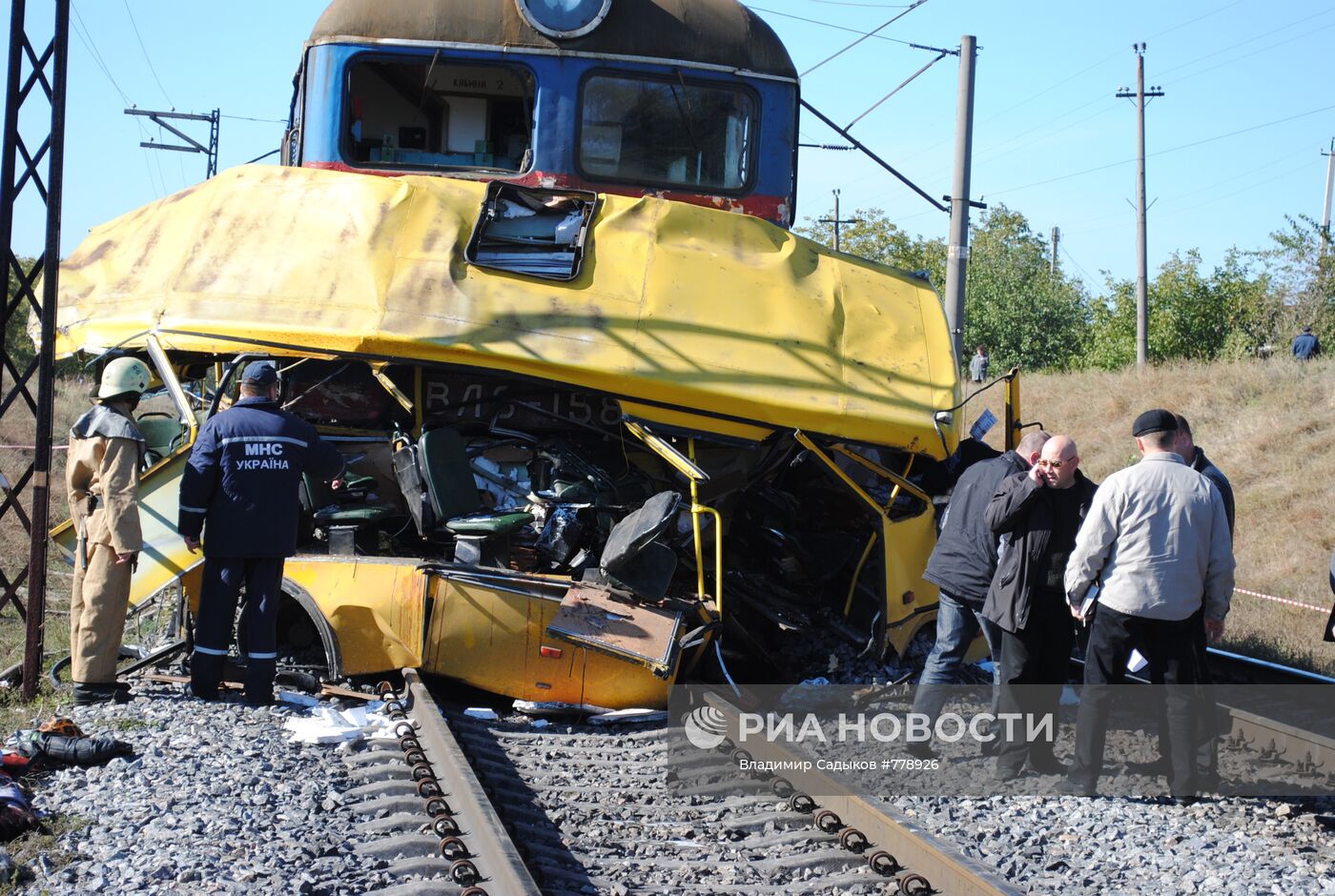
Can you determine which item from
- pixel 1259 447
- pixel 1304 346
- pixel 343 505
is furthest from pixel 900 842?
pixel 1304 346

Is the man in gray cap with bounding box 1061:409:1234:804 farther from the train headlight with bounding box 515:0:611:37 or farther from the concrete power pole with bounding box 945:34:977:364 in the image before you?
the concrete power pole with bounding box 945:34:977:364

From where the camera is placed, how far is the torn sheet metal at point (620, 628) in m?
5.99

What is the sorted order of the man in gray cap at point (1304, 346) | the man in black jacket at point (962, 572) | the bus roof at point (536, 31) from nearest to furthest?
1. the man in black jacket at point (962, 572)
2. the bus roof at point (536, 31)
3. the man in gray cap at point (1304, 346)

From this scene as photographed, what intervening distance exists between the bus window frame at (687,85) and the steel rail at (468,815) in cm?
382

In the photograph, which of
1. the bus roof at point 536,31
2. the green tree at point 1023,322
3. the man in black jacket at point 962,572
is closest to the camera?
the man in black jacket at point 962,572

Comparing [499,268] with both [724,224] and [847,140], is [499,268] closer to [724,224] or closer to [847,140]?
[724,224]

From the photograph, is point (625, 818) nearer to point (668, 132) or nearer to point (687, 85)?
point (668, 132)

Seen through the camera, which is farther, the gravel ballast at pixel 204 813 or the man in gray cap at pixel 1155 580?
the man in gray cap at pixel 1155 580

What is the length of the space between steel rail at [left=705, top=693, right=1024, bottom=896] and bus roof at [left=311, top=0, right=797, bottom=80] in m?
4.79

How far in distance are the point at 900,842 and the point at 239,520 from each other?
3.62 metres

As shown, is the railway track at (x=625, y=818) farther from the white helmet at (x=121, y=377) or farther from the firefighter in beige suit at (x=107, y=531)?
the white helmet at (x=121, y=377)

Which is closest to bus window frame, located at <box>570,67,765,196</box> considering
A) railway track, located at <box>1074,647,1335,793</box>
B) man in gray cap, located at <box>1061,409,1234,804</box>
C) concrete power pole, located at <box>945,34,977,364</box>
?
man in gray cap, located at <box>1061,409,1234,804</box>

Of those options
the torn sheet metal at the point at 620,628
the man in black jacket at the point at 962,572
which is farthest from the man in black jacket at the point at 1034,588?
the torn sheet metal at the point at 620,628

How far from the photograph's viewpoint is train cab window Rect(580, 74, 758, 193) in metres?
8.07
